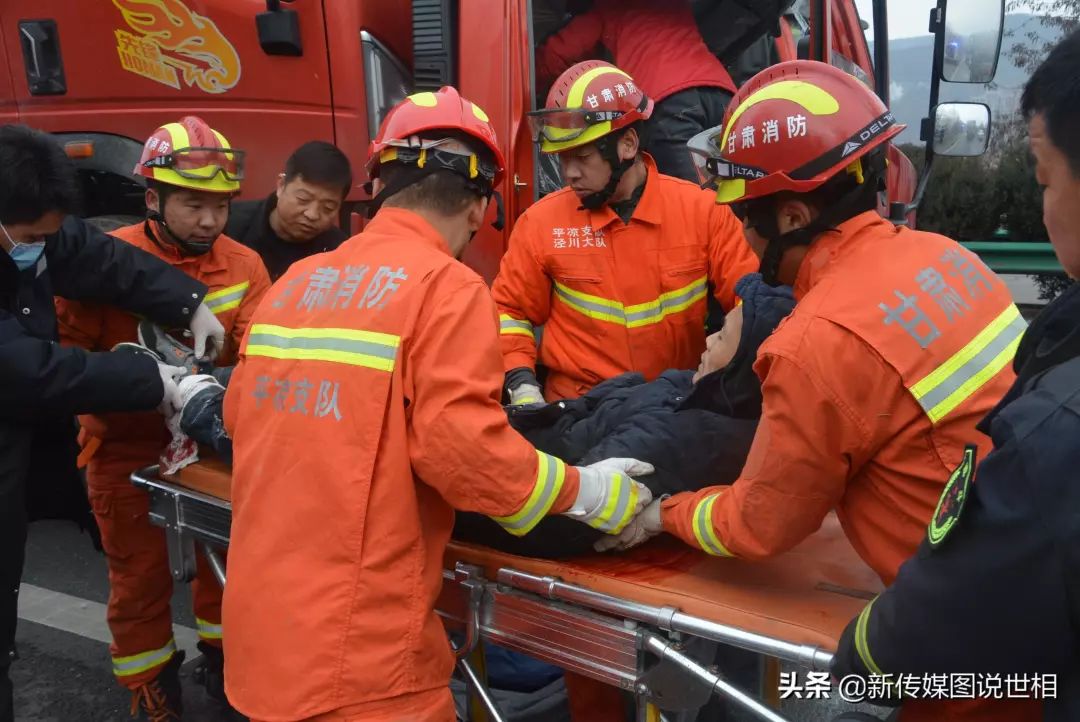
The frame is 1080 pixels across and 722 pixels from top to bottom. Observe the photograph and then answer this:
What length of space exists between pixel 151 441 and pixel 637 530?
1.78 meters

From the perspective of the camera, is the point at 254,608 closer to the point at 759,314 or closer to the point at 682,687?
the point at 682,687

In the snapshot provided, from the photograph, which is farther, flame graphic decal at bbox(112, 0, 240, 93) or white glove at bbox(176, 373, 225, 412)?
flame graphic decal at bbox(112, 0, 240, 93)

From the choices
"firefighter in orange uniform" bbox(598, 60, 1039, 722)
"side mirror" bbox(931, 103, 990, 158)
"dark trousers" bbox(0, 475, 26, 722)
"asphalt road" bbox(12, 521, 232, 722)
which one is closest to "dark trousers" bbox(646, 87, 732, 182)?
"side mirror" bbox(931, 103, 990, 158)

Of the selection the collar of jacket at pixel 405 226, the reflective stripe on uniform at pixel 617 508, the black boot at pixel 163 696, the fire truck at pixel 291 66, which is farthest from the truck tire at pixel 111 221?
the reflective stripe on uniform at pixel 617 508

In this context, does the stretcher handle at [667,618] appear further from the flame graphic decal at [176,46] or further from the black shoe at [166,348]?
the flame graphic decal at [176,46]

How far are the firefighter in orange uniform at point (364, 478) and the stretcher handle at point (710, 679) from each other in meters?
0.34

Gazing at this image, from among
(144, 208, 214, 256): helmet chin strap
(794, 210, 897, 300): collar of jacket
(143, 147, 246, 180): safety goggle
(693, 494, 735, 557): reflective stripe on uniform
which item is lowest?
(693, 494, 735, 557): reflective stripe on uniform

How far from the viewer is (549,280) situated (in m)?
3.06

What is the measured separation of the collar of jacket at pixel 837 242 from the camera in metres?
1.77

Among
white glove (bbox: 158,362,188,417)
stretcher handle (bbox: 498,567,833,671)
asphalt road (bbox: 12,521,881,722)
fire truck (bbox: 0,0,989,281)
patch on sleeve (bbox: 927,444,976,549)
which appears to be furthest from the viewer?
fire truck (bbox: 0,0,989,281)

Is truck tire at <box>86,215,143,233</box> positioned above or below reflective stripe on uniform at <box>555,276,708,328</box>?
above

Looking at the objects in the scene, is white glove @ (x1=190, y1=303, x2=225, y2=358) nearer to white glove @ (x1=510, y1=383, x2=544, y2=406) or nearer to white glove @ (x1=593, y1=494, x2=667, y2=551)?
white glove @ (x1=510, y1=383, x2=544, y2=406)

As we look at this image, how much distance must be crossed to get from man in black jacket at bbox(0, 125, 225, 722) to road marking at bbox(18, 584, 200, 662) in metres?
1.27

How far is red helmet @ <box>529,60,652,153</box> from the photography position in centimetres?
279
